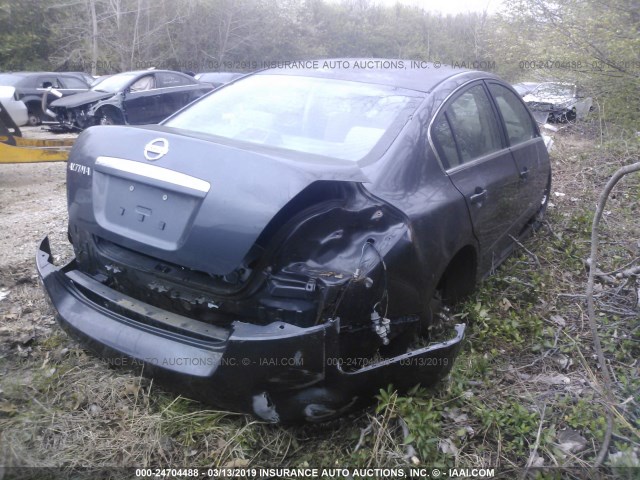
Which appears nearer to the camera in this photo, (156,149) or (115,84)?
(156,149)

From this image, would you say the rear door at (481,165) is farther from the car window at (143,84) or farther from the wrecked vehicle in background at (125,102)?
the car window at (143,84)

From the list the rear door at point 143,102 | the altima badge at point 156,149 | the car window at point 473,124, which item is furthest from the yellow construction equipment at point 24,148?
the car window at point 473,124

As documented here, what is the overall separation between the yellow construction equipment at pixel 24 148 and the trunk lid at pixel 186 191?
14.8 ft

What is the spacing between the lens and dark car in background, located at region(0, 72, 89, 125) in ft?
45.2

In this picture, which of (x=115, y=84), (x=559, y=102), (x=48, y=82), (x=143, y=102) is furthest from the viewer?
(x=48, y=82)

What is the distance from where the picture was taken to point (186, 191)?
2.17m

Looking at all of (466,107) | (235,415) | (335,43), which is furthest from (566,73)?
(335,43)

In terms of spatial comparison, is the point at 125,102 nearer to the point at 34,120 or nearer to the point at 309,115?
the point at 34,120

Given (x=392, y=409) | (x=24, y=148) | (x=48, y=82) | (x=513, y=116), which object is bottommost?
(x=48, y=82)

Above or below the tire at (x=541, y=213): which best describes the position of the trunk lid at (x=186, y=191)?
above

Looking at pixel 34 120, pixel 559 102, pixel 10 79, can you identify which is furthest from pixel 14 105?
pixel 559 102

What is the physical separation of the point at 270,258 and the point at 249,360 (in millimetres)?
413

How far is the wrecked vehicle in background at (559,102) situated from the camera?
938 centimetres

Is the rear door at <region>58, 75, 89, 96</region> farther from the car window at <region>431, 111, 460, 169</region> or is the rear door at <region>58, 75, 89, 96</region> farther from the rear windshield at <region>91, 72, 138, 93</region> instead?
the car window at <region>431, 111, 460, 169</region>
